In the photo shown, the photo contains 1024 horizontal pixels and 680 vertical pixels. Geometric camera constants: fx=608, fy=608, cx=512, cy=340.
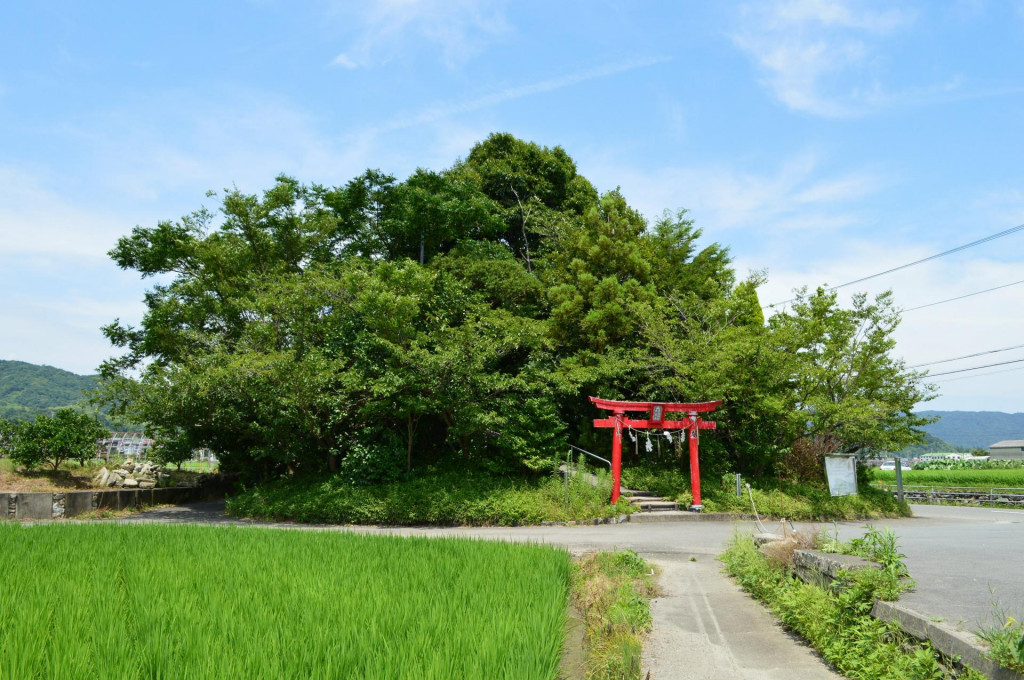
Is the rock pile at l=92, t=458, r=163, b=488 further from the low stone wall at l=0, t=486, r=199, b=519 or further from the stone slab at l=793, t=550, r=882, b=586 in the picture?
the stone slab at l=793, t=550, r=882, b=586

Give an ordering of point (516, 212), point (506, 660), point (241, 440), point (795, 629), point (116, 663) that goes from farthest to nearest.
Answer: point (516, 212) < point (241, 440) < point (795, 629) < point (506, 660) < point (116, 663)

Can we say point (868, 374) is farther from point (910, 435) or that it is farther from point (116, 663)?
point (116, 663)

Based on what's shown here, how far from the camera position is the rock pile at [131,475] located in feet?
60.8

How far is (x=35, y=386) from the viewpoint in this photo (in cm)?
13062

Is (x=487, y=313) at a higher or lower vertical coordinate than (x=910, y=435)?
higher

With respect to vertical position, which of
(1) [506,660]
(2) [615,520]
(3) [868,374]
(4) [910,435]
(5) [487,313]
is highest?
(5) [487,313]

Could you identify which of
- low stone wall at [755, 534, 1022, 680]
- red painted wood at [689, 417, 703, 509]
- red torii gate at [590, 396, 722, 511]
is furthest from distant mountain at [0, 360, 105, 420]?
low stone wall at [755, 534, 1022, 680]

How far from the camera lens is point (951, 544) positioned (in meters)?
8.33

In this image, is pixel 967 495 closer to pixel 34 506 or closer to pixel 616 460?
pixel 616 460

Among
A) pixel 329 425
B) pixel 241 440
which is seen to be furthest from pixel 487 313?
pixel 241 440

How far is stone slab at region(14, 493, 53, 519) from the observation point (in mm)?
13875

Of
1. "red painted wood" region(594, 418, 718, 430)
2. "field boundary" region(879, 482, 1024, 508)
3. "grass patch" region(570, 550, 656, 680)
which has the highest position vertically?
"red painted wood" region(594, 418, 718, 430)

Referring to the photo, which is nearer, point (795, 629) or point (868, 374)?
point (795, 629)

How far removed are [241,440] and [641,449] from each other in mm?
12528
